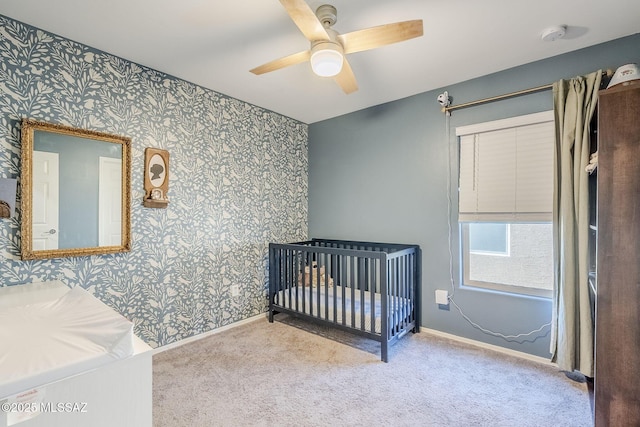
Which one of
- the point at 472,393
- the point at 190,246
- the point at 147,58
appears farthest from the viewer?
the point at 190,246

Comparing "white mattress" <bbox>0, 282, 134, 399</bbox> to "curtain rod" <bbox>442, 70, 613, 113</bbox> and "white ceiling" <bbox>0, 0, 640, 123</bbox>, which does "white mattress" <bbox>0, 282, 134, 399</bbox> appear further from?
"curtain rod" <bbox>442, 70, 613, 113</bbox>

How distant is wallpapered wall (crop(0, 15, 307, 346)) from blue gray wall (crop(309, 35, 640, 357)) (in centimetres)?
56

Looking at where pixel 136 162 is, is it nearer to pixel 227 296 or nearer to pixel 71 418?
pixel 227 296

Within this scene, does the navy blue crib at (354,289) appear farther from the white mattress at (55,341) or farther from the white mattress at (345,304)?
the white mattress at (55,341)

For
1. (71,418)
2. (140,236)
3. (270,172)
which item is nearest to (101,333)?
(71,418)

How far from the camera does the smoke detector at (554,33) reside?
1.85m

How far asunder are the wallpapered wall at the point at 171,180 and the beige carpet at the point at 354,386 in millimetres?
475

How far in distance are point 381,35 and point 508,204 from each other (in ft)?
5.57

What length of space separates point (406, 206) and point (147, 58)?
2.54 meters

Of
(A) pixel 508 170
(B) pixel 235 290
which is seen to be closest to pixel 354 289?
(B) pixel 235 290

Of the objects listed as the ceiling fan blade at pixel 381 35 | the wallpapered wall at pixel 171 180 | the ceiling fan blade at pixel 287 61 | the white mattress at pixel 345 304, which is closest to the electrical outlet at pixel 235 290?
the wallpapered wall at pixel 171 180

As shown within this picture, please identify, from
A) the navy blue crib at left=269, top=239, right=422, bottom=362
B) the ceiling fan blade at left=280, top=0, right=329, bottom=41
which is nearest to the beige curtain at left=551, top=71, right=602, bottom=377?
the navy blue crib at left=269, top=239, right=422, bottom=362

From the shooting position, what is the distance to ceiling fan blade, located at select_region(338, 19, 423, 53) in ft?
4.75

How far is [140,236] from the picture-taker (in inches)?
92.2
